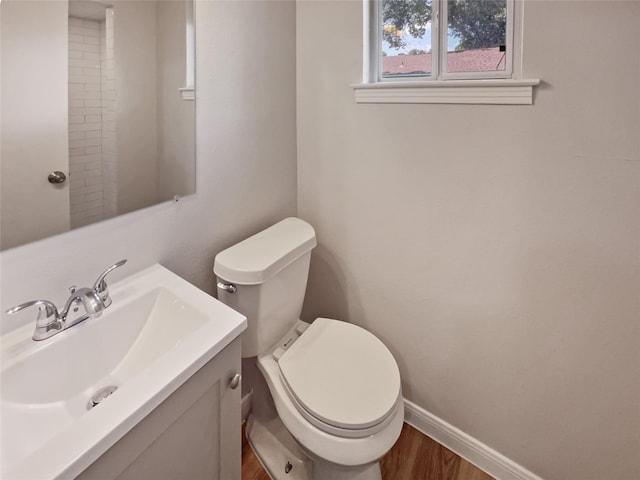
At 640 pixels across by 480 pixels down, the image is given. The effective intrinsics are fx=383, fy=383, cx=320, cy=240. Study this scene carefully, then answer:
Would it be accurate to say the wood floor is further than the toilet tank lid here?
Yes

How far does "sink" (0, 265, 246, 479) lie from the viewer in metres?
0.63

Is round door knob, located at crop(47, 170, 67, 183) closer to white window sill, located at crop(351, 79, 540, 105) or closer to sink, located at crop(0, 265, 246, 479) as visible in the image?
sink, located at crop(0, 265, 246, 479)

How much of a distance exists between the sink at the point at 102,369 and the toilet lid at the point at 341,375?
0.39 meters

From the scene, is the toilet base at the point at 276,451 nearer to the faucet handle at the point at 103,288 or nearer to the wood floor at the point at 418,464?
the wood floor at the point at 418,464

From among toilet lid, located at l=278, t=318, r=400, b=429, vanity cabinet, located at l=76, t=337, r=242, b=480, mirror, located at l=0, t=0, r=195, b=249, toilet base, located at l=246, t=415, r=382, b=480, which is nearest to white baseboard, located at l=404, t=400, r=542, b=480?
toilet base, located at l=246, t=415, r=382, b=480

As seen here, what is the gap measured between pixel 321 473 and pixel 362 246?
2.74 ft

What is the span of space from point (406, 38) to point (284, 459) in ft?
5.44

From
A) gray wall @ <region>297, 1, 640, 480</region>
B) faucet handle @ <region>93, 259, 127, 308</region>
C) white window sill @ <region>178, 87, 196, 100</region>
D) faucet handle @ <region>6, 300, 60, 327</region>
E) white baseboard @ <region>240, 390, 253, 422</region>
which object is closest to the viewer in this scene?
faucet handle @ <region>6, 300, 60, 327</region>

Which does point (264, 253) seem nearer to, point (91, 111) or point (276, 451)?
point (91, 111)

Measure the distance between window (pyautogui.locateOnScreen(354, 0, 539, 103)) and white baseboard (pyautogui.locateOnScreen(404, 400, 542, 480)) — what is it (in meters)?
1.23

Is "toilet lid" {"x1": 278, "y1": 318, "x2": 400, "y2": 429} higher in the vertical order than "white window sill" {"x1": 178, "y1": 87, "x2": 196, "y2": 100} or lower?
lower

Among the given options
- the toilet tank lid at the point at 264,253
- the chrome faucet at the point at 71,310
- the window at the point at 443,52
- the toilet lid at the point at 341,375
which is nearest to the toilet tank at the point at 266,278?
the toilet tank lid at the point at 264,253

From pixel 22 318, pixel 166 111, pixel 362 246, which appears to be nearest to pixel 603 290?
pixel 362 246

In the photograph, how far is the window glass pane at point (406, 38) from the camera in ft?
4.57
